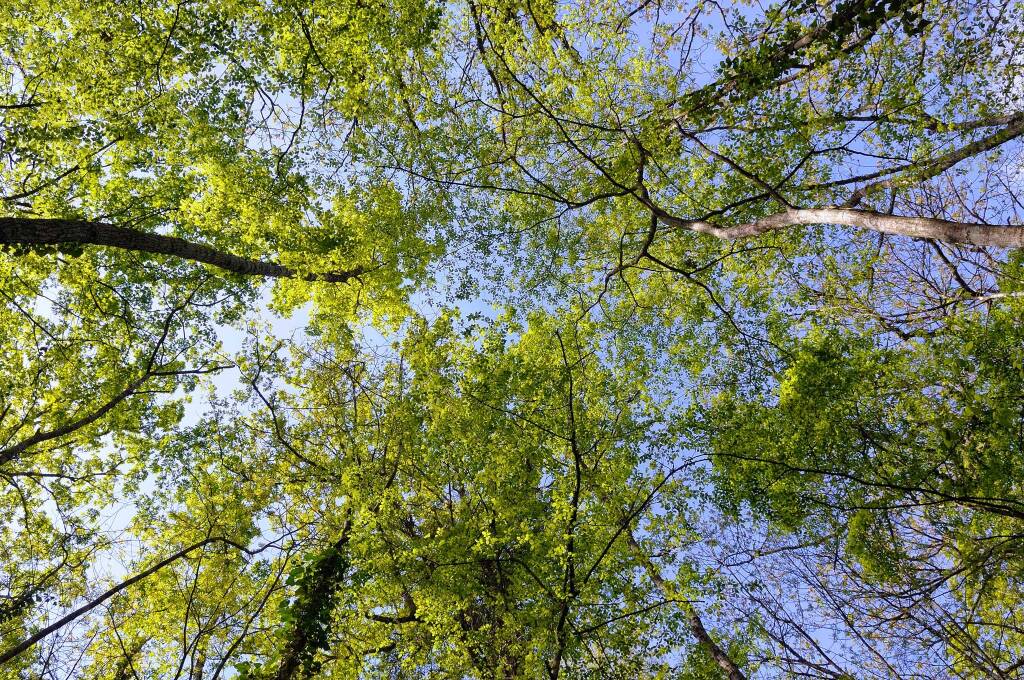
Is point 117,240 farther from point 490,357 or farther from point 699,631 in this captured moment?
point 699,631

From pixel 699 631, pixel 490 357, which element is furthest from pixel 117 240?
pixel 699 631

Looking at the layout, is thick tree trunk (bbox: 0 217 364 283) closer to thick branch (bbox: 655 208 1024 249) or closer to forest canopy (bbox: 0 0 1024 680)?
forest canopy (bbox: 0 0 1024 680)

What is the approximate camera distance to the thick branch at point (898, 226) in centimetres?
457

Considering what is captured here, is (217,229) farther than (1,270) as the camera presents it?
Yes

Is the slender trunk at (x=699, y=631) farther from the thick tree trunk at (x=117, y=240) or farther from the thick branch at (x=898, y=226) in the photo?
the thick tree trunk at (x=117, y=240)

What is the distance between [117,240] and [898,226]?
10169 mm

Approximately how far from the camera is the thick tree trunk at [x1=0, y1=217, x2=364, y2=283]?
6.33 m

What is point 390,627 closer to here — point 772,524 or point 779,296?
point 772,524

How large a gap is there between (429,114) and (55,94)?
6.07 metres

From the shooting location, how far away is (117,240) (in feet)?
24.9

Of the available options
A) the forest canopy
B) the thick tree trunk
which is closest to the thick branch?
the forest canopy

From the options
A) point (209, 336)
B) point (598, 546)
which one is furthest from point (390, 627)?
point (209, 336)

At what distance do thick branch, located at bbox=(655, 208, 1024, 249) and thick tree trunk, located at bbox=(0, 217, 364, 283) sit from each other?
7868mm

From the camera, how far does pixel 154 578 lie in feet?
29.8
